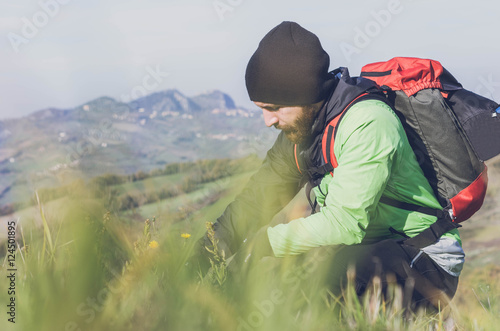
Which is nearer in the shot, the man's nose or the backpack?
the backpack

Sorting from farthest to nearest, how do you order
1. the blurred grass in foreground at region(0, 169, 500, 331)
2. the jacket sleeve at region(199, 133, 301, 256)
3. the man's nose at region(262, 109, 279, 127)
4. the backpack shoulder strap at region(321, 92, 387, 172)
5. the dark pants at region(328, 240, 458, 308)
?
the jacket sleeve at region(199, 133, 301, 256), the man's nose at region(262, 109, 279, 127), the dark pants at region(328, 240, 458, 308), the backpack shoulder strap at region(321, 92, 387, 172), the blurred grass in foreground at region(0, 169, 500, 331)

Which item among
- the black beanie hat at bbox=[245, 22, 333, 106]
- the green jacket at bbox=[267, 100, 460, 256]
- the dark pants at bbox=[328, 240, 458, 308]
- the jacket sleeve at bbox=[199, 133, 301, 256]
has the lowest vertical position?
the dark pants at bbox=[328, 240, 458, 308]

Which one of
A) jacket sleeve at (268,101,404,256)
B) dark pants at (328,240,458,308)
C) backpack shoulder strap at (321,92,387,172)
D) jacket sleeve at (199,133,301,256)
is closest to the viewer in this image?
jacket sleeve at (268,101,404,256)

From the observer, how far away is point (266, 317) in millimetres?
1671

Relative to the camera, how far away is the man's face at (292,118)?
10.7 feet

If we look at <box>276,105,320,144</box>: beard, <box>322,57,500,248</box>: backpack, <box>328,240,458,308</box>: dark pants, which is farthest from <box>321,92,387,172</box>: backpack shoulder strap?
<box>328,240,458,308</box>: dark pants

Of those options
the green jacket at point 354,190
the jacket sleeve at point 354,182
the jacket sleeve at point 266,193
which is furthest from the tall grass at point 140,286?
the jacket sleeve at point 266,193

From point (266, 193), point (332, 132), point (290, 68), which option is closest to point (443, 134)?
point (332, 132)

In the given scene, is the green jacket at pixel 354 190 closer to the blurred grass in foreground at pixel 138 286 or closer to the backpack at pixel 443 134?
the backpack at pixel 443 134

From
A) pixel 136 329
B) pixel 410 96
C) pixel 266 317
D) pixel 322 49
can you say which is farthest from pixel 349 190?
pixel 136 329

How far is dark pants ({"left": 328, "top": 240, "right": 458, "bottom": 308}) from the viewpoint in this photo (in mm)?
3152

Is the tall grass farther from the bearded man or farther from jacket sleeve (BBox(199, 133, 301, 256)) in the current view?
jacket sleeve (BBox(199, 133, 301, 256))

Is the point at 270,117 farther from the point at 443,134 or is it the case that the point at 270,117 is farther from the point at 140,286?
the point at 140,286

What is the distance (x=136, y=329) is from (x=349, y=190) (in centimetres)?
156
